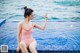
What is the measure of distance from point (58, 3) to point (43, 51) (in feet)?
4.34

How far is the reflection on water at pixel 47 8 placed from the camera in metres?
7.03

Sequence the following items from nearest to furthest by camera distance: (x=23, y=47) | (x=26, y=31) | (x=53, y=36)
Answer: (x=23, y=47) < (x=26, y=31) < (x=53, y=36)

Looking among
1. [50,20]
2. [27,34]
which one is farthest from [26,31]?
[50,20]

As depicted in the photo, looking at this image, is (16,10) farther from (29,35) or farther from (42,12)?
(29,35)

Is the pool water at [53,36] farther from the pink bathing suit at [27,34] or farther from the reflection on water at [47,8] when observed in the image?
the pink bathing suit at [27,34]

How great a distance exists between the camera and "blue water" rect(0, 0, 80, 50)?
23.0 feet

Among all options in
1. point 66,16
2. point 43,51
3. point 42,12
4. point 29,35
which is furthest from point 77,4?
point 29,35

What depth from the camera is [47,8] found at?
278 inches

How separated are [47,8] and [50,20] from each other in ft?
1.08

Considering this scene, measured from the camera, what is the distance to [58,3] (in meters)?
7.02

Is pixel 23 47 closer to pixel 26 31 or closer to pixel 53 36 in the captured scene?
pixel 26 31

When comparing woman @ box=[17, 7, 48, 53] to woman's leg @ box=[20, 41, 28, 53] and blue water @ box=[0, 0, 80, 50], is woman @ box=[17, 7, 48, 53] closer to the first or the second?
woman's leg @ box=[20, 41, 28, 53]

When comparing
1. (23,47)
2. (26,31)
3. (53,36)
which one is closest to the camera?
(23,47)

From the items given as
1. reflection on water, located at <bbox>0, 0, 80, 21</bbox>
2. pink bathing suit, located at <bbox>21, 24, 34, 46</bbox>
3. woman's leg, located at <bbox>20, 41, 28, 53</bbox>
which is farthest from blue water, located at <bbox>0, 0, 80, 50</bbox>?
woman's leg, located at <bbox>20, 41, 28, 53</bbox>
